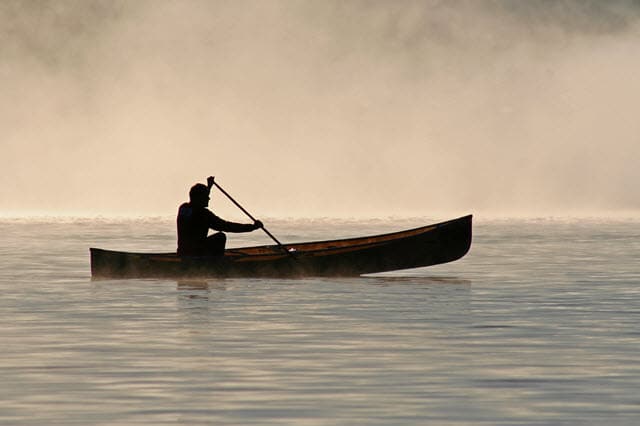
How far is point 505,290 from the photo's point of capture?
30344 millimetres

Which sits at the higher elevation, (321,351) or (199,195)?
(199,195)

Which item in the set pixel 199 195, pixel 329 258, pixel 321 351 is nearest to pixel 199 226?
pixel 199 195

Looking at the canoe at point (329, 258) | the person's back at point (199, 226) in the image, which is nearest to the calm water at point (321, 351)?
the canoe at point (329, 258)

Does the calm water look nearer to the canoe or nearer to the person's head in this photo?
the canoe

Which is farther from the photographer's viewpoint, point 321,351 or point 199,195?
point 199,195

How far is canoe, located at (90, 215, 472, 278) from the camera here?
30.9 meters

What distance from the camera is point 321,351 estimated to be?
1856 centimetres

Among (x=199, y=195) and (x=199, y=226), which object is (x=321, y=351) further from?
(x=199, y=195)

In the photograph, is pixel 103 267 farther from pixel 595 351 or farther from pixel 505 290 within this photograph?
pixel 595 351

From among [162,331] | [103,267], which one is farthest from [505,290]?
[162,331]

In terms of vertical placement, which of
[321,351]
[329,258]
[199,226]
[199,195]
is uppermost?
[199,195]

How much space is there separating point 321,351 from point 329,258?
43.1 ft

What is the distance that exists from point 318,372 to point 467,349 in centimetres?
277

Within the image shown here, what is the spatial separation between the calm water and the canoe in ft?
1.30
